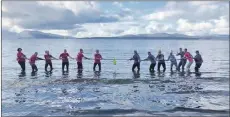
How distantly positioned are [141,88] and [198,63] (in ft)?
47.0

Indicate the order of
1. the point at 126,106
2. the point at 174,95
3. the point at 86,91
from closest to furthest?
the point at 126,106 → the point at 174,95 → the point at 86,91

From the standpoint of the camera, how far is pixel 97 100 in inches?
818

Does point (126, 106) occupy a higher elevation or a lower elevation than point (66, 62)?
lower

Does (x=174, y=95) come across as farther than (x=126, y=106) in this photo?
Yes

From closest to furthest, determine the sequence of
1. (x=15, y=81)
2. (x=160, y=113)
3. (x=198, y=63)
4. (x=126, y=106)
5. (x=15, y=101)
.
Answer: (x=160, y=113) < (x=126, y=106) < (x=15, y=101) < (x=15, y=81) < (x=198, y=63)

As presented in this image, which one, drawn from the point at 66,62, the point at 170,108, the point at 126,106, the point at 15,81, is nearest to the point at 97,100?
the point at 126,106

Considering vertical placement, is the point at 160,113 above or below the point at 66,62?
below

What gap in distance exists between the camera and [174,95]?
22.2 meters

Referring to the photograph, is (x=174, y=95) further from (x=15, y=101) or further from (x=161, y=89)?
(x=15, y=101)

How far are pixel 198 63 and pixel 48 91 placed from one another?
766 inches

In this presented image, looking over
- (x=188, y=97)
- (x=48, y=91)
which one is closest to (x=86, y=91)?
(x=48, y=91)

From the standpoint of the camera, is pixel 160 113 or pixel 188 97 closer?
pixel 160 113

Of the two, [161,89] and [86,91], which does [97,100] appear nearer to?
[86,91]

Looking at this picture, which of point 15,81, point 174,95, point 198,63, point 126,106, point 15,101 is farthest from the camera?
point 198,63
